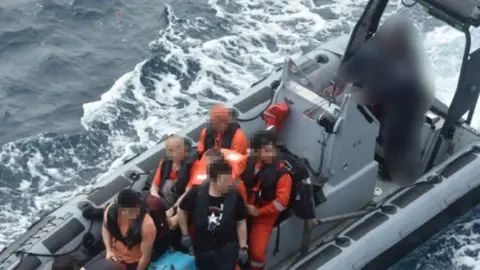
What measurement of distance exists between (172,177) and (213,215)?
0.91 m

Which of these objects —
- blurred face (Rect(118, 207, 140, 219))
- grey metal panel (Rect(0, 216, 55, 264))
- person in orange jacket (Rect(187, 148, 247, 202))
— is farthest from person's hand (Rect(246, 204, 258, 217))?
grey metal panel (Rect(0, 216, 55, 264))

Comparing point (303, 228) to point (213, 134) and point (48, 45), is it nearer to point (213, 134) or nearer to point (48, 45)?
point (213, 134)

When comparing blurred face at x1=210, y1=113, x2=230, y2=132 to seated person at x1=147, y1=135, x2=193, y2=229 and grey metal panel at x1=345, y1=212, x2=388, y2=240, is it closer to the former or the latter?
seated person at x1=147, y1=135, x2=193, y2=229

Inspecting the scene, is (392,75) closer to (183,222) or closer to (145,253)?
(183,222)

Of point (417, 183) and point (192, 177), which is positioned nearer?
point (192, 177)

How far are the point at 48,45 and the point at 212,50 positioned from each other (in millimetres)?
2653

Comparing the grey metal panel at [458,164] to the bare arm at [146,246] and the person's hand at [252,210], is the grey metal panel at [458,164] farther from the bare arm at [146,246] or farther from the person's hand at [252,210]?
the bare arm at [146,246]

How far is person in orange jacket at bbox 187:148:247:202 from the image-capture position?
6.57 m

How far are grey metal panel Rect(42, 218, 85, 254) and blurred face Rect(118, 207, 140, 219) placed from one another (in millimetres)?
1155

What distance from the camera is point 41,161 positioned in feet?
34.0

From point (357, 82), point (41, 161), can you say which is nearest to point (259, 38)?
point (41, 161)

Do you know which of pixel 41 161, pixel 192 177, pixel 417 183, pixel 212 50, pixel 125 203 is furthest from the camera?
pixel 212 50

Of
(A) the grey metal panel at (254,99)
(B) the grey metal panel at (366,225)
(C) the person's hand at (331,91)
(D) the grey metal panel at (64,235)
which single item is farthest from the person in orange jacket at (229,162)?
(A) the grey metal panel at (254,99)

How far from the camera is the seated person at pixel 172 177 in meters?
7.05
